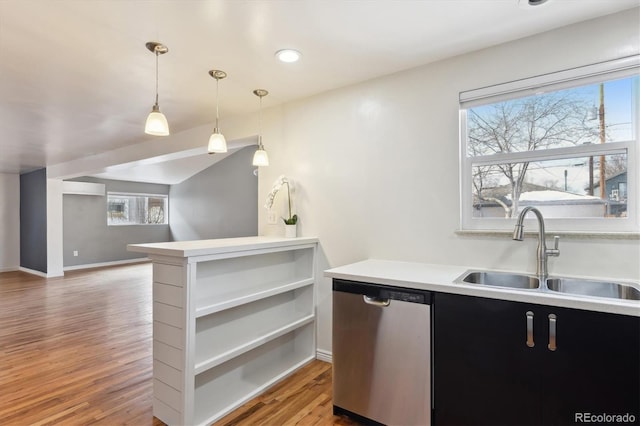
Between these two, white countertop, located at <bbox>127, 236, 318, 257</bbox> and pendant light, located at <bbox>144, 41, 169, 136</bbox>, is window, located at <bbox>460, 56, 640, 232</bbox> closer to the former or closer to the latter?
white countertop, located at <bbox>127, 236, 318, 257</bbox>

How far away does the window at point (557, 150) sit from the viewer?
176 cm

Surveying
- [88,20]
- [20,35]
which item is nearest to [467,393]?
[88,20]

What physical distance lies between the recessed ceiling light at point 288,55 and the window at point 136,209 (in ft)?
25.1

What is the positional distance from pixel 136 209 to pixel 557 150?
9221 millimetres

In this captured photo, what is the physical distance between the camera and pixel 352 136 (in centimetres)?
267

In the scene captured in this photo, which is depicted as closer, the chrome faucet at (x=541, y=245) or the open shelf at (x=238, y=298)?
the chrome faucet at (x=541, y=245)

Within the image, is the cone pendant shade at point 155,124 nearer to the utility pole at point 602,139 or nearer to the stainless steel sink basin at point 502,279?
the stainless steel sink basin at point 502,279

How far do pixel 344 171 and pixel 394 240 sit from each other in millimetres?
707

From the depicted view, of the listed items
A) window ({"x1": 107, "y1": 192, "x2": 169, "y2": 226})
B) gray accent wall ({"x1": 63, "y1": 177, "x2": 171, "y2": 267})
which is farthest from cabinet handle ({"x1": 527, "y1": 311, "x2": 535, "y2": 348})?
window ({"x1": 107, "y1": 192, "x2": 169, "y2": 226})

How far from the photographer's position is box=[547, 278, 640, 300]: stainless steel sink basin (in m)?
1.60

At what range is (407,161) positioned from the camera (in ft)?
7.87

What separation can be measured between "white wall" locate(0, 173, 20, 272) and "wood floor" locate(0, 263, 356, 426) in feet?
11.9

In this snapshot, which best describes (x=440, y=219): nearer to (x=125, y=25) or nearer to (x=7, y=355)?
(x=125, y=25)

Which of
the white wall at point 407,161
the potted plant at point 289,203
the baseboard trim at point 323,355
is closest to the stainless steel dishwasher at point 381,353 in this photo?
the white wall at point 407,161
